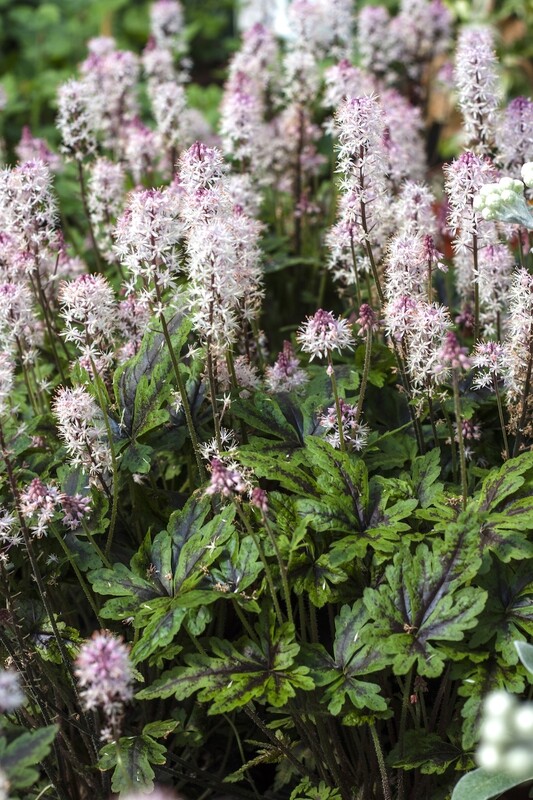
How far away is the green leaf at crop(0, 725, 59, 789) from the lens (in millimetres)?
1530

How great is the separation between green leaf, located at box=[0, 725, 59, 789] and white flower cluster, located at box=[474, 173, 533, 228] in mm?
1318

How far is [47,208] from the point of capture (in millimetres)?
2438

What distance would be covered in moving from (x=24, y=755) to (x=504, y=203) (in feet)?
4.61

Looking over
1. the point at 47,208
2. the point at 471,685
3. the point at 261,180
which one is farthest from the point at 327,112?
the point at 471,685

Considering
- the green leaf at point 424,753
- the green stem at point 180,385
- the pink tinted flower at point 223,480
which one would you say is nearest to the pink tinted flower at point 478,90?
the green stem at point 180,385

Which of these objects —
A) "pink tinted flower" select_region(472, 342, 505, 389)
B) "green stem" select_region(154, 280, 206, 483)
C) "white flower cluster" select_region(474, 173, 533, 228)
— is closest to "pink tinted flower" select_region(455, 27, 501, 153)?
"white flower cluster" select_region(474, 173, 533, 228)

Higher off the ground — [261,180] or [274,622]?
[261,180]

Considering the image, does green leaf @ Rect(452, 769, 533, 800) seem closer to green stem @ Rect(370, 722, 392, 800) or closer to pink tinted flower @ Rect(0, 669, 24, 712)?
green stem @ Rect(370, 722, 392, 800)

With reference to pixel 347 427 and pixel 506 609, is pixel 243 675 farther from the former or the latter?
pixel 347 427

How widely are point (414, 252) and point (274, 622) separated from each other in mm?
865

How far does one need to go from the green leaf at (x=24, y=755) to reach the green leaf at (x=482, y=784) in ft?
2.37

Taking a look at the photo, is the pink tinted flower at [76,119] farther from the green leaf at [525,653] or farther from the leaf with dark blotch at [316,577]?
the green leaf at [525,653]

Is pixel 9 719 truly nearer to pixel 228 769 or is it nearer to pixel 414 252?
pixel 228 769

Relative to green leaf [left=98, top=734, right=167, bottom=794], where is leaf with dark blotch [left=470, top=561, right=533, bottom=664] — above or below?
above
